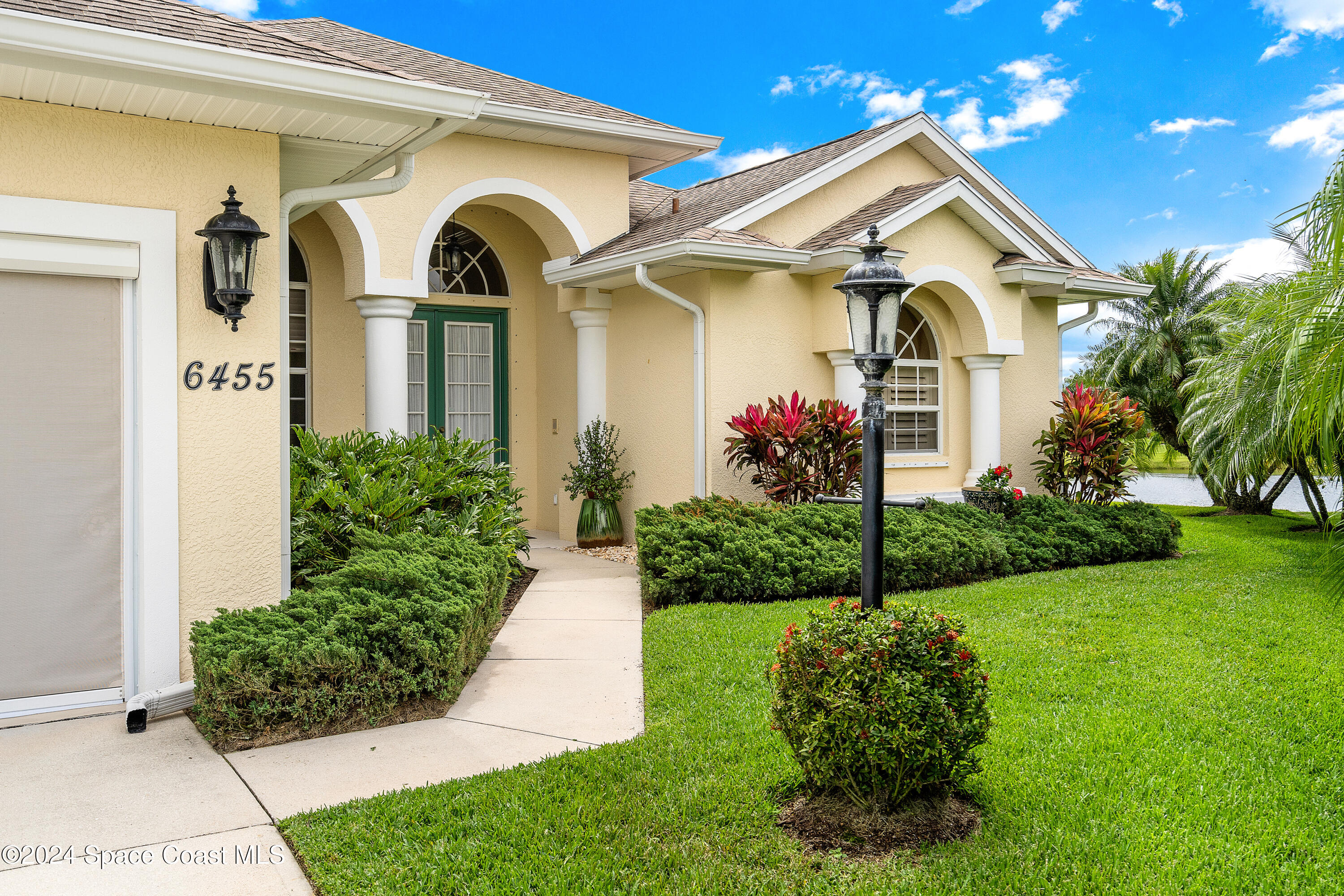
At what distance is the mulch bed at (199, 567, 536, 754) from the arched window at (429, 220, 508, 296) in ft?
24.4

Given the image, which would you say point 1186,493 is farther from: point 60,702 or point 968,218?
point 60,702

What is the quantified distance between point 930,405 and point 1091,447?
6.33 feet

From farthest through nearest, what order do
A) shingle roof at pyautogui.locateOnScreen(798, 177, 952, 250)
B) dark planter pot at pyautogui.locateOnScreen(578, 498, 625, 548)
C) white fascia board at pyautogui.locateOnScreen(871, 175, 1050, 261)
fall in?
dark planter pot at pyautogui.locateOnScreen(578, 498, 625, 548) < shingle roof at pyautogui.locateOnScreen(798, 177, 952, 250) < white fascia board at pyautogui.locateOnScreen(871, 175, 1050, 261)

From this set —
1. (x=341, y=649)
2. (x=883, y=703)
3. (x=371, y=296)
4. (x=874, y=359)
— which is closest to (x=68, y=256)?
(x=341, y=649)

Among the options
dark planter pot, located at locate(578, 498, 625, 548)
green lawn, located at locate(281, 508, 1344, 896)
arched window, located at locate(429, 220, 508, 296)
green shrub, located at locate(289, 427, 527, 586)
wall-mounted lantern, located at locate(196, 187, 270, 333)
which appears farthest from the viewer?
arched window, located at locate(429, 220, 508, 296)

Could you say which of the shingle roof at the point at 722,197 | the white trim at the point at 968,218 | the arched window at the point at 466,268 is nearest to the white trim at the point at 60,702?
the shingle roof at the point at 722,197

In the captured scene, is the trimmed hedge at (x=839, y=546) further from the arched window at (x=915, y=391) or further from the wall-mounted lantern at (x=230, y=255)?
the wall-mounted lantern at (x=230, y=255)

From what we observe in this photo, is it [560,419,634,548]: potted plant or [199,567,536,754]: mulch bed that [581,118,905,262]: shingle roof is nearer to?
[560,419,634,548]: potted plant

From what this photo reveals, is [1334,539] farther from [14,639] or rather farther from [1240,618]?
[14,639]

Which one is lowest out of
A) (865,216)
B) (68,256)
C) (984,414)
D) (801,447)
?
(801,447)

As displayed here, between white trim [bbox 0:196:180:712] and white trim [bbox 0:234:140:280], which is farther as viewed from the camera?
white trim [bbox 0:196:180:712]

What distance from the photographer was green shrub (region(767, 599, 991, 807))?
3.28 meters

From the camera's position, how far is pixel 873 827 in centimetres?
340

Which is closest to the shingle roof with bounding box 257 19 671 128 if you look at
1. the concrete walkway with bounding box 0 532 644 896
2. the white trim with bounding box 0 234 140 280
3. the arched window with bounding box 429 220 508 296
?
the arched window with bounding box 429 220 508 296
